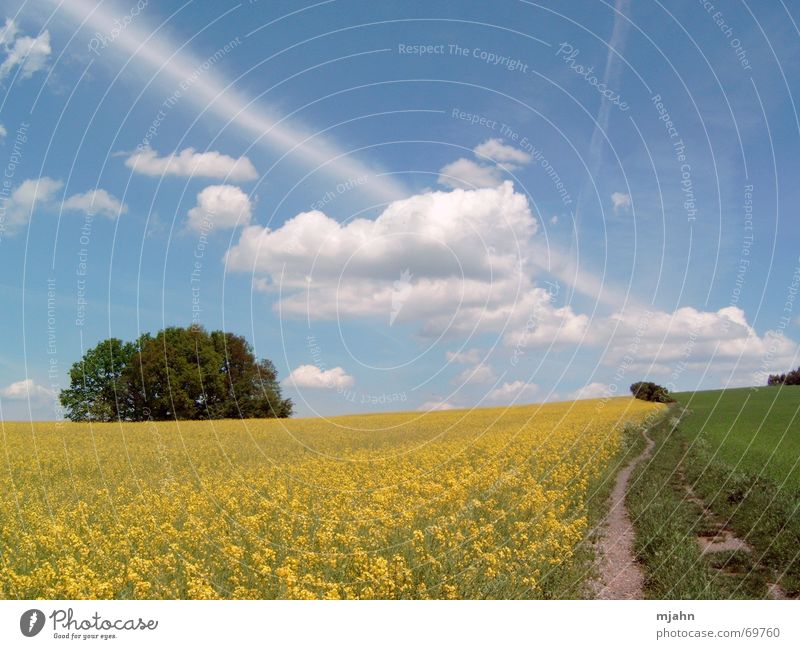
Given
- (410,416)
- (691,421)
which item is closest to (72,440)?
(410,416)

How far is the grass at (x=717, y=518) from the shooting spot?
10398mm

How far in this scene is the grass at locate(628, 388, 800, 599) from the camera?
34.1ft

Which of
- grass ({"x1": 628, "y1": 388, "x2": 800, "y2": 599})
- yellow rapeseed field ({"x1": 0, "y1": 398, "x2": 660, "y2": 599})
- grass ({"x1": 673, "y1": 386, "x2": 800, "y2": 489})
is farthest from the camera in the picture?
grass ({"x1": 673, "y1": 386, "x2": 800, "y2": 489})

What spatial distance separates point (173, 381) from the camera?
110ft

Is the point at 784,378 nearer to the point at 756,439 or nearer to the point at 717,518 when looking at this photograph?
the point at 717,518

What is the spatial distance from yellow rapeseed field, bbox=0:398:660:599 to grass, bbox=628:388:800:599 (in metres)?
1.44

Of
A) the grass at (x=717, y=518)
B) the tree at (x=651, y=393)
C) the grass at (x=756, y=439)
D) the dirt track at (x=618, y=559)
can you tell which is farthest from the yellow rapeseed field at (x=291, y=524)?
the tree at (x=651, y=393)

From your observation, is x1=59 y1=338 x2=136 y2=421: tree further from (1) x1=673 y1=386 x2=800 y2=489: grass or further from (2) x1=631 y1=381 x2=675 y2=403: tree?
(2) x1=631 y1=381 x2=675 y2=403: tree

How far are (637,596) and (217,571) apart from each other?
584 centimetres

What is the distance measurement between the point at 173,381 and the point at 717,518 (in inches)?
1010

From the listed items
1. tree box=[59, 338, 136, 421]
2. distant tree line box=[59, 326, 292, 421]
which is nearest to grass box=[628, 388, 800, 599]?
distant tree line box=[59, 326, 292, 421]

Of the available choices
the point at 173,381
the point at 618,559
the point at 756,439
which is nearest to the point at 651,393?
the point at 756,439

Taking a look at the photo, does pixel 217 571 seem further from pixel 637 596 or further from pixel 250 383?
pixel 250 383
